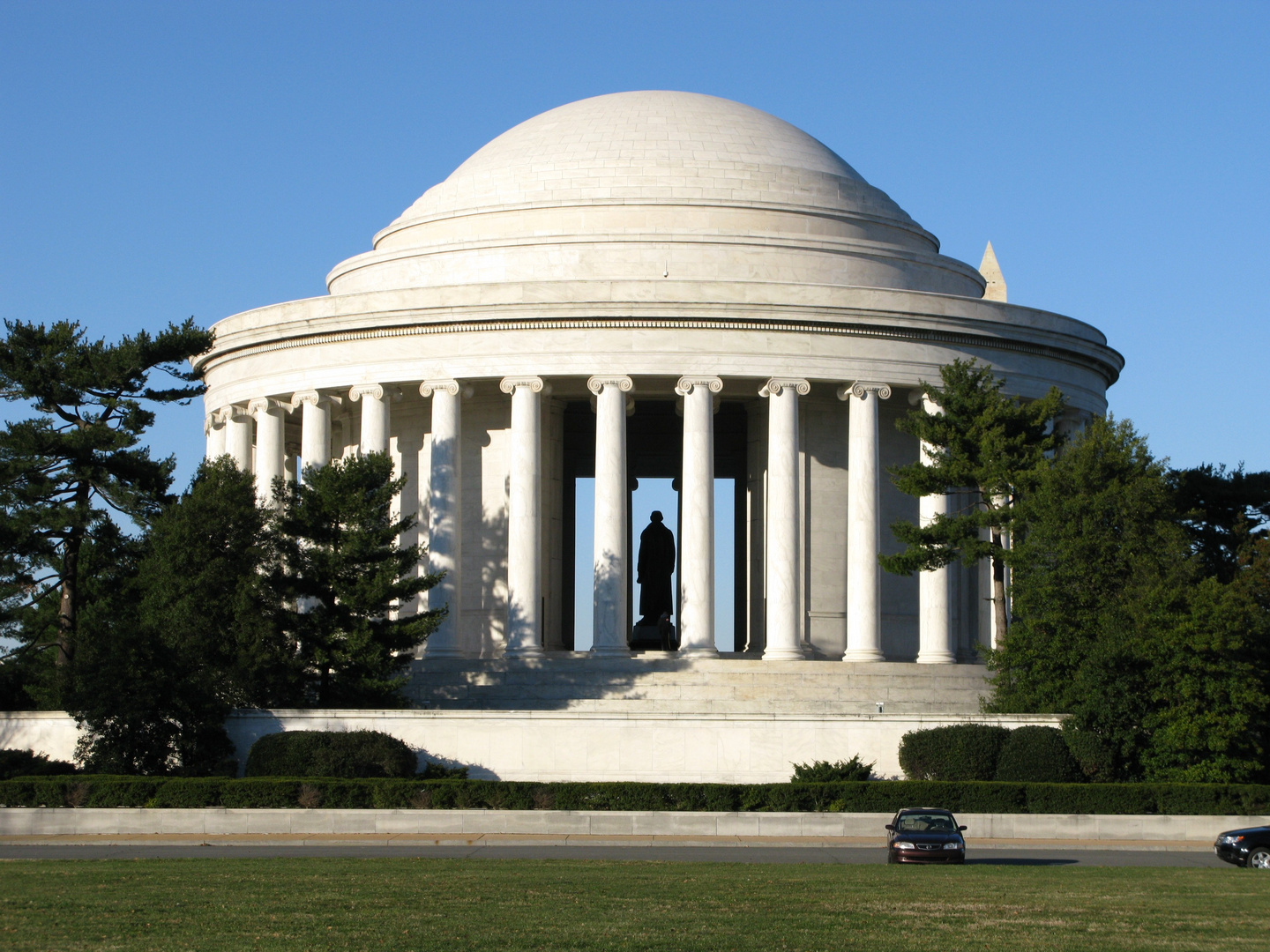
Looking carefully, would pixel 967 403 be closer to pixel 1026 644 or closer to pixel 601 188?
pixel 1026 644

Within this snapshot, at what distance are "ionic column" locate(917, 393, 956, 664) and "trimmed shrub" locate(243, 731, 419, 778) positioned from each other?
22613mm

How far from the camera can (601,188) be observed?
7412cm

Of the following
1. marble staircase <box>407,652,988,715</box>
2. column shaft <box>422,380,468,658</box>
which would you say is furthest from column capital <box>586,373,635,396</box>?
marble staircase <box>407,652,988,715</box>

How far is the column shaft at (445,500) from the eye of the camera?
68.5m

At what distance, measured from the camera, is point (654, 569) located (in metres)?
81.9

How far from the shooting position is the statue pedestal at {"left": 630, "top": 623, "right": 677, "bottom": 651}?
77.2m

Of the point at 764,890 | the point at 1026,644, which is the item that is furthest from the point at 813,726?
the point at 764,890

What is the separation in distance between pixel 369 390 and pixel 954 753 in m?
28.9

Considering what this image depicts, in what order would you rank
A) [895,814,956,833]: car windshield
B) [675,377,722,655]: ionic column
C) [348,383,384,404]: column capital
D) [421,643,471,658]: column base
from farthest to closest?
1. [348,383,384,404]: column capital
2. [421,643,471,658]: column base
3. [675,377,722,655]: ionic column
4. [895,814,956,833]: car windshield

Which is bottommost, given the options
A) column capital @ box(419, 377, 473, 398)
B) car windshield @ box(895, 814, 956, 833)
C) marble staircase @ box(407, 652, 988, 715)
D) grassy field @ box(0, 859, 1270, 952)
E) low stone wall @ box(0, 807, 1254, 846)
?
grassy field @ box(0, 859, 1270, 952)

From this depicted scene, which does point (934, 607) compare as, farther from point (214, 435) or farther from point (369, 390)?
point (214, 435)

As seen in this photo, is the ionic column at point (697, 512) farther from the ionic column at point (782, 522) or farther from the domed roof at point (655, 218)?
the domed roof at point (655, 218)

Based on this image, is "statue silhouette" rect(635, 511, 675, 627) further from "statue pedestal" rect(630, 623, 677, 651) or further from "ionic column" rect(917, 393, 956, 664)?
"ionic column" rect(917, 393, 956, 664)

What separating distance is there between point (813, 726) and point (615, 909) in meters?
26.8
